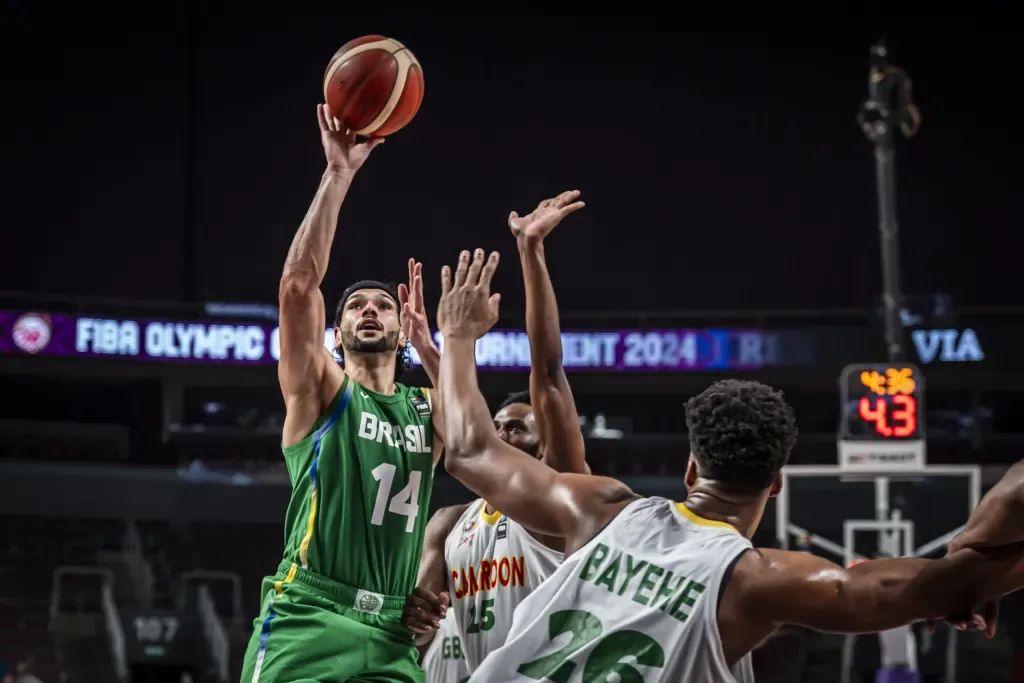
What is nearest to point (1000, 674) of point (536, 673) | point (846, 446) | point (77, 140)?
point (846, 446)

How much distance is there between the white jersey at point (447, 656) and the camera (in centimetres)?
475

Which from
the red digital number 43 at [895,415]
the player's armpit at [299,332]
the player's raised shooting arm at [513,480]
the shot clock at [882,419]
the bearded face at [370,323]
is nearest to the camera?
the player's raised shooting arm at [513,480]

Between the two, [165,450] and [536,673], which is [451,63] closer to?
[165,450]

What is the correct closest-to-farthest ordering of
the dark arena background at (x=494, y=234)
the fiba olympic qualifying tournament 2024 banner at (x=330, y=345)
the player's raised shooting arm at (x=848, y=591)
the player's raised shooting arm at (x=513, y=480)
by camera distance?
the player's raised shooting arm at (x=848, y=591), the player's raised shooting arm at (x=513, y=480), the fiba olympic qualifying tournament 2024 banner at (x=330, y=345), the dark arena background at (x=494, y=234)

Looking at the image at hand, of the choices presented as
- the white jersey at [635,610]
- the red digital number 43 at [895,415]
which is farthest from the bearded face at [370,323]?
the red digital number 43 at [895,415]

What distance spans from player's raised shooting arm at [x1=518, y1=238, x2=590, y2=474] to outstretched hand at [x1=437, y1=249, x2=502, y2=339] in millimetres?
Result: 580

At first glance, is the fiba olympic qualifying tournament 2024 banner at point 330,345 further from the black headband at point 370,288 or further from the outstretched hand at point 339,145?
the outstretched hand at point 339,145

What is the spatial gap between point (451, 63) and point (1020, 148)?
34.4 feet

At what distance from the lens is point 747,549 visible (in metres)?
2.65

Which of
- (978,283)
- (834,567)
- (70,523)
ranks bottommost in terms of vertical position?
(70,523)

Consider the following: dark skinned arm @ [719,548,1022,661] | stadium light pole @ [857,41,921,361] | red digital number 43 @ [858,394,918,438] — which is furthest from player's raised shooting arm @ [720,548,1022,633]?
stadium light pole @ [857,41,921,361]

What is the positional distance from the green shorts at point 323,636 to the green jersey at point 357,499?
0.16ft

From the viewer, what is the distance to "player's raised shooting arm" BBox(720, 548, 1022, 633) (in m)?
2.51

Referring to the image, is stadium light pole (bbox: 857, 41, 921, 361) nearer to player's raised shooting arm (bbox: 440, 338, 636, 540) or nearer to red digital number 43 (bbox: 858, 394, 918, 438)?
red digital number 43 (bbox: 858, 394, 918, 438)
